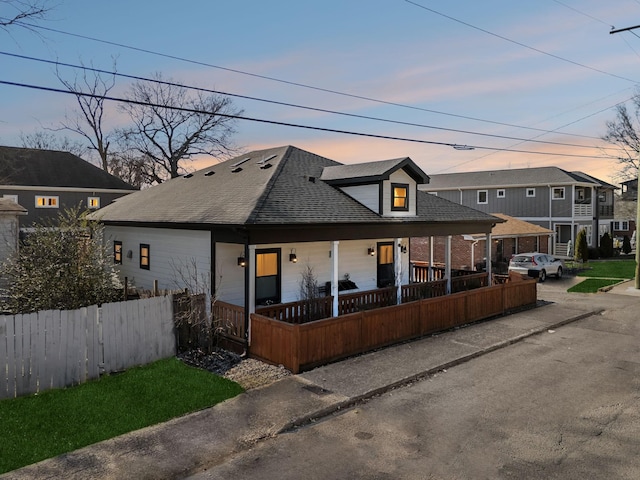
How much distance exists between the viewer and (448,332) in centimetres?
1346

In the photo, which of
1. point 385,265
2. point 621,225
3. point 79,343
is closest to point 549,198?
point 621,225

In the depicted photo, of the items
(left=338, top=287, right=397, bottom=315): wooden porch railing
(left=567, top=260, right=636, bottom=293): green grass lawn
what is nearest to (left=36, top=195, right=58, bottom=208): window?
(left=338, top=287, right=397, bottom=315): wooden porch railing

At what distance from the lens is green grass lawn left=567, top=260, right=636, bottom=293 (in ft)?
74.8

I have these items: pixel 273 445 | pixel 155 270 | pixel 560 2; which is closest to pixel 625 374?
pixel 273 445

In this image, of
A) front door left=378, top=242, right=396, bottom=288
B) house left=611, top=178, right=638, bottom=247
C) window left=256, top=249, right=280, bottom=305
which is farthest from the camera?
house left=611, top=178, right=638, bottom=247

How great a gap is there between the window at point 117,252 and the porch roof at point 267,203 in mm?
1071

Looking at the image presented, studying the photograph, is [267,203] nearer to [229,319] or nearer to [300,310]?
[300,310]

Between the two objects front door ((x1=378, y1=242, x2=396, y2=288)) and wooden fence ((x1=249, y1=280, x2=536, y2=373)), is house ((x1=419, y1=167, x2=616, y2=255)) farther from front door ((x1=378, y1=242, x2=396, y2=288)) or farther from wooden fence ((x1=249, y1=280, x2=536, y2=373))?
wooden fence ((x1=249, y1=280, x2=536, y2=373))

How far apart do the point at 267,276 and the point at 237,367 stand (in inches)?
152

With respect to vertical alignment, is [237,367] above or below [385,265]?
below

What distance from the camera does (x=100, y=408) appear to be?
742cm

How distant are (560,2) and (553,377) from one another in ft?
37.0

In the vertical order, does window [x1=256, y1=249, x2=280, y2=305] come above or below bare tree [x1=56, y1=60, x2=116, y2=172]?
below

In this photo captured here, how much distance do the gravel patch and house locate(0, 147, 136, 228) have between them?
25.4m
